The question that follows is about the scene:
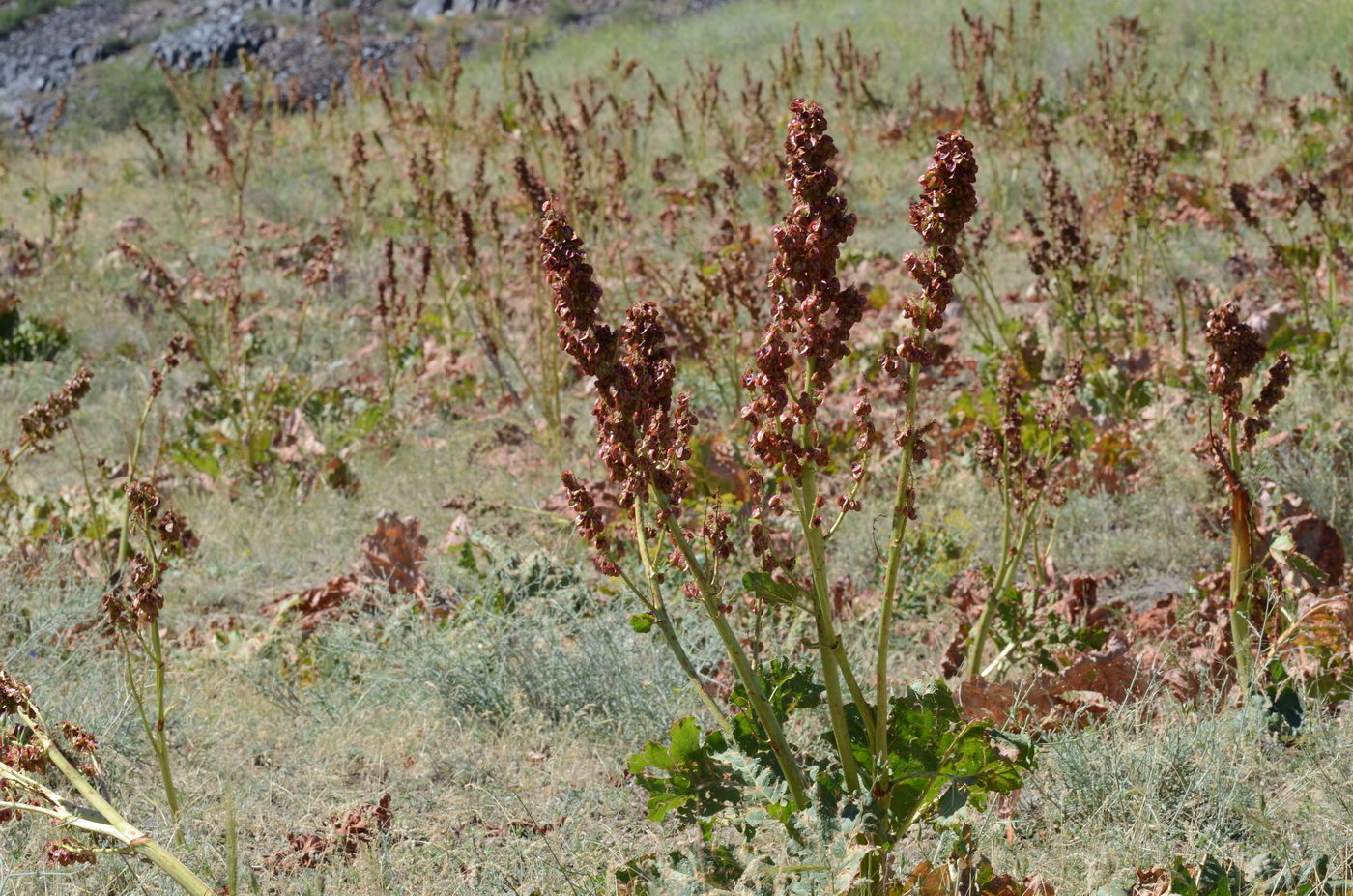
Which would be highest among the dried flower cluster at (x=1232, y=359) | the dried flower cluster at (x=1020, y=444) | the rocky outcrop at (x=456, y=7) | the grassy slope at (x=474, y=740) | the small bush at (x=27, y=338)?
the rocky outcrop at (x=456, y=7)

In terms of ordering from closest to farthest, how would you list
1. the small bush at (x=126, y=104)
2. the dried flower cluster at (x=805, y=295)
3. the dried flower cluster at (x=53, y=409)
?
the dried flower cluster at (x=805, y=295), the dried flower cluster at (x=53, y=409), the small bush at (x=126, y=104)

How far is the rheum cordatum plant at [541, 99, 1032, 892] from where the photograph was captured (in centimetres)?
146

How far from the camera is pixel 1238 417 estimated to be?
2.21 m

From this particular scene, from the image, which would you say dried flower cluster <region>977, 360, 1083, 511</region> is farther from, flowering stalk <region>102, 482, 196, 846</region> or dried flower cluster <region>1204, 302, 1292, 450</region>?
flowering stalk <region>102, 482, 196, 846</region>

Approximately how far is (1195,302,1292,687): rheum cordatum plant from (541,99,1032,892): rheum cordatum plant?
0.84m

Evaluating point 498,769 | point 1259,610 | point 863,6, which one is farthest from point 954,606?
point 863,6

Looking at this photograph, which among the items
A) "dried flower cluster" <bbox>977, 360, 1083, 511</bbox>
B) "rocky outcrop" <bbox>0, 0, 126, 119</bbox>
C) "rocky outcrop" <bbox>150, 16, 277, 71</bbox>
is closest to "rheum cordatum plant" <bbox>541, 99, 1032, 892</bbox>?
"dried flower cluster" <bbox>977, 360, 1083, 511</bbox>

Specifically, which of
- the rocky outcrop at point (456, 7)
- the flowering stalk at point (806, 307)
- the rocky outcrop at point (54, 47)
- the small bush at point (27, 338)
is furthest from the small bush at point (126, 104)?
the flowering stalk at point (806, 307)

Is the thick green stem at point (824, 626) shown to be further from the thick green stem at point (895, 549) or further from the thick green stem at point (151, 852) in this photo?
the thick green stem at point (151, 852)

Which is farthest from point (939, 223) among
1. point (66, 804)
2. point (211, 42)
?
point (211, 42)

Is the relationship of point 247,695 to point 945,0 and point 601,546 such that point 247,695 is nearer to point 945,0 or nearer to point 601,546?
point 601,546

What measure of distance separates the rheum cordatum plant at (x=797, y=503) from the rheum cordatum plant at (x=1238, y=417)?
84 centimetres

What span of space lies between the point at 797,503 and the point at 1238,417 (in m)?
1.13

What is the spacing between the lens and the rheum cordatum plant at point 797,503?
146 cm
